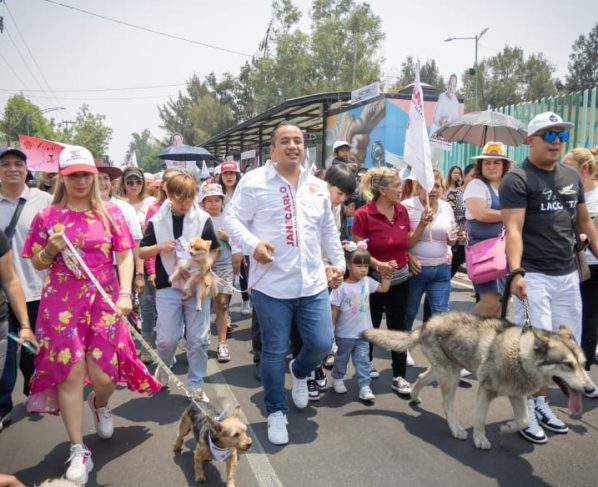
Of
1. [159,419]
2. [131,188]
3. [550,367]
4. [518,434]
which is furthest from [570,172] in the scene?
[131,188]

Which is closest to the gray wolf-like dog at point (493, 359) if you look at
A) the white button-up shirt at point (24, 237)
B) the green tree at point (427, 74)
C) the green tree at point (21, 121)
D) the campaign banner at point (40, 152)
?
the white button-up shirt at point (24, 237)

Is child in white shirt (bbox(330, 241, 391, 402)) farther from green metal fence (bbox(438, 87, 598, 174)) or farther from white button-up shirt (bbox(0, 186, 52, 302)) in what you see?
green metal fence (bbox(438, 87, 598, 174))

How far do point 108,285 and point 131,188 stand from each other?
337 cm

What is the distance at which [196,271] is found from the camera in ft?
13.6

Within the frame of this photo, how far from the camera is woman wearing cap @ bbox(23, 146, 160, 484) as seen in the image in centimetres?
307

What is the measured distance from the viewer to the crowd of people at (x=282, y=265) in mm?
3139

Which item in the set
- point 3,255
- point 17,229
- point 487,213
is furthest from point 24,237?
point 487,213

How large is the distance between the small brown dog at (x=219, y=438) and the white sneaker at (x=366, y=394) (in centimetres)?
152

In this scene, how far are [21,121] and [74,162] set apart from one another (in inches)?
2382

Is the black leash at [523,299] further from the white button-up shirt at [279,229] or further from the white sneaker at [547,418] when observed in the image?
the white button-up shirt at [279,229]

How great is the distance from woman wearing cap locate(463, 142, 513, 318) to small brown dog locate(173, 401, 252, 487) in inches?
105

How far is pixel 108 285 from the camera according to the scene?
331 centimetres

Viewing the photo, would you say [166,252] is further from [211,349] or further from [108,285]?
[211,349]

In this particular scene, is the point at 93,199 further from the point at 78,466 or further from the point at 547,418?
the point at 547,418
